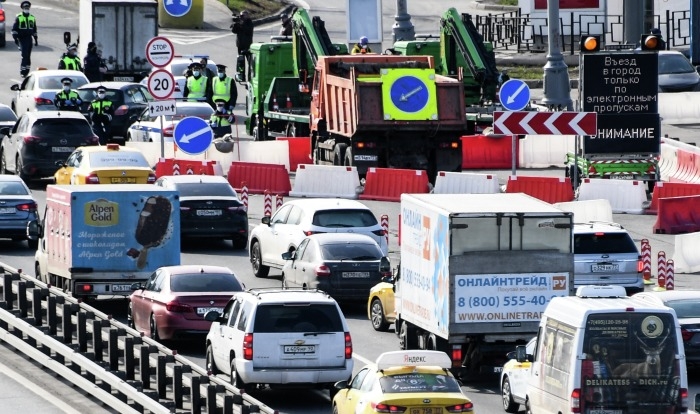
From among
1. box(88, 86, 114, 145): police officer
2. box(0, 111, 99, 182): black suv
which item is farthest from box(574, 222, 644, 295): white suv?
box(88, 86, 114, 145): police officer

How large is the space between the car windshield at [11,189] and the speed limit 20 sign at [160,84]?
319 cm

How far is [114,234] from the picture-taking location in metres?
29.6

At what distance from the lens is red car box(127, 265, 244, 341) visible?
26.5 meters

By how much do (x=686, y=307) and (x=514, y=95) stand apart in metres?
18.1

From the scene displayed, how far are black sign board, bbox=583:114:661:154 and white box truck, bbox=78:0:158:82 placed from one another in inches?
721

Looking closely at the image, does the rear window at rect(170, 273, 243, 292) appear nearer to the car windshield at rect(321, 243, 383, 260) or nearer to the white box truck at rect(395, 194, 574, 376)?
the white box truck at rect(395, 194, 574, 376)

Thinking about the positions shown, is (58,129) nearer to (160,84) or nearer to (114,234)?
(160,84)

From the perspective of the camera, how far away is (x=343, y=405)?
2097 centimetres

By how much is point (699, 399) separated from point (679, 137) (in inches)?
1415

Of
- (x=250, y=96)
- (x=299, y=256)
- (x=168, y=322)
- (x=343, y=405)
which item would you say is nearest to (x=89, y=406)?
(x=168, y=322)

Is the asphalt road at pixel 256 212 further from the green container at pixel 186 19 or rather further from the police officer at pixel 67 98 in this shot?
the police officer at pixel 67 98

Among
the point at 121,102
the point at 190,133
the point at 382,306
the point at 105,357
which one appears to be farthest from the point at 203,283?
the point at 121,102

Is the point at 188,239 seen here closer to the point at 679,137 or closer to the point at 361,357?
the point at 361,357

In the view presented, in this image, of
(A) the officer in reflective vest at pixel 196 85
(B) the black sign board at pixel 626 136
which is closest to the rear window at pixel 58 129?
(A) the officer in reflective vest at pixel 196 85
